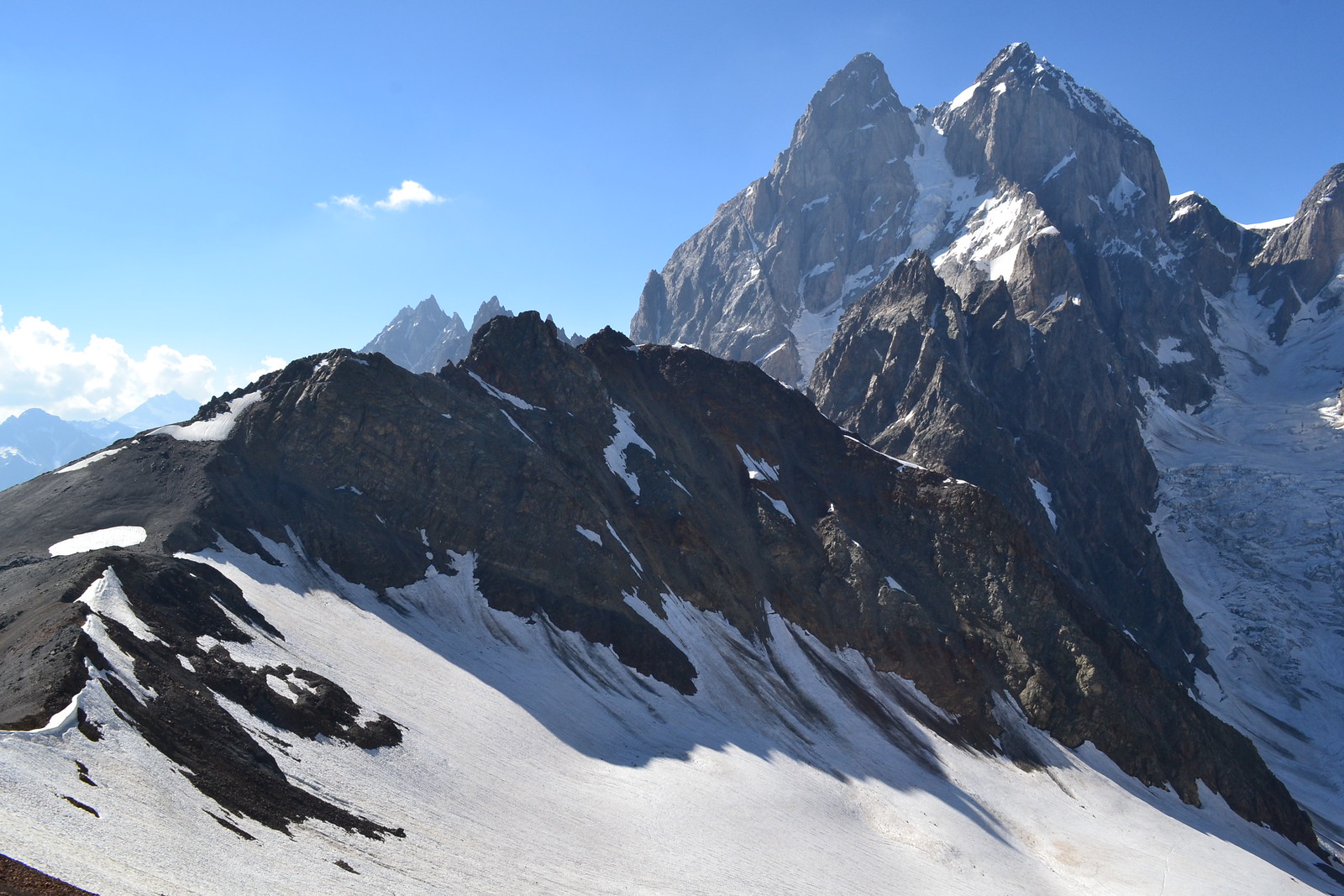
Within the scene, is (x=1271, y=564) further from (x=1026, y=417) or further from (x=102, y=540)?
(x=102, y=540)

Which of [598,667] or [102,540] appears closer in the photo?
[102,540]

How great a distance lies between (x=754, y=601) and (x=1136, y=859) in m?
33.5

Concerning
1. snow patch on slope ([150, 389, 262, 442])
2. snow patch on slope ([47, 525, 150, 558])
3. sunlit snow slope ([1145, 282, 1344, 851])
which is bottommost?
snow patch on slope ([47, 525, 150, 558])

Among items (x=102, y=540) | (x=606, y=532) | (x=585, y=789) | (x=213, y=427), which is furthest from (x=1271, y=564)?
(x=102, y=540)

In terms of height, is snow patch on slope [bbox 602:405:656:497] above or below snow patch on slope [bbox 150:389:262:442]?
above

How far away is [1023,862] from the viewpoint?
182 ft

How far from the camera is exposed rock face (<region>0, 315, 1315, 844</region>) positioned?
174 ft

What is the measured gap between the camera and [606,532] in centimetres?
7212

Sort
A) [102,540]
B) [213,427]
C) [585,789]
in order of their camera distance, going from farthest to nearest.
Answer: [213,427] → [102,540] → [585,789]

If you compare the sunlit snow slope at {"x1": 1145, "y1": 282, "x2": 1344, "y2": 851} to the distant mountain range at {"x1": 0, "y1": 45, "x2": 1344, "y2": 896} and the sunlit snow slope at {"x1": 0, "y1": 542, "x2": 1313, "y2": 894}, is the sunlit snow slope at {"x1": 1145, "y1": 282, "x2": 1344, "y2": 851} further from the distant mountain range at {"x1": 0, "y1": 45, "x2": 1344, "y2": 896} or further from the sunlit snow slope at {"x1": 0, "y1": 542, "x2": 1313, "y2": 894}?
A: the sunlit snow slope at {"x1": 0, "y1": 542, "x2": 1313, "y2": 894}

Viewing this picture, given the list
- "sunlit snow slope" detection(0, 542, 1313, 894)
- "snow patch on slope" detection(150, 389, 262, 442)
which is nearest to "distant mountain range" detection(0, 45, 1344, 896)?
"sunlit snow slope" detection(0, 542, 1313, 894)

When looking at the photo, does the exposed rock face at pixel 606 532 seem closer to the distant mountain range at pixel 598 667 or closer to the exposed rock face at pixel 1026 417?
the distant mountain range at pixel 598 667

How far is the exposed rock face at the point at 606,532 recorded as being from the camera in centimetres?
5316

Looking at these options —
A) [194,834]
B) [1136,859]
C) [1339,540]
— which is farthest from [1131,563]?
[194,834]
